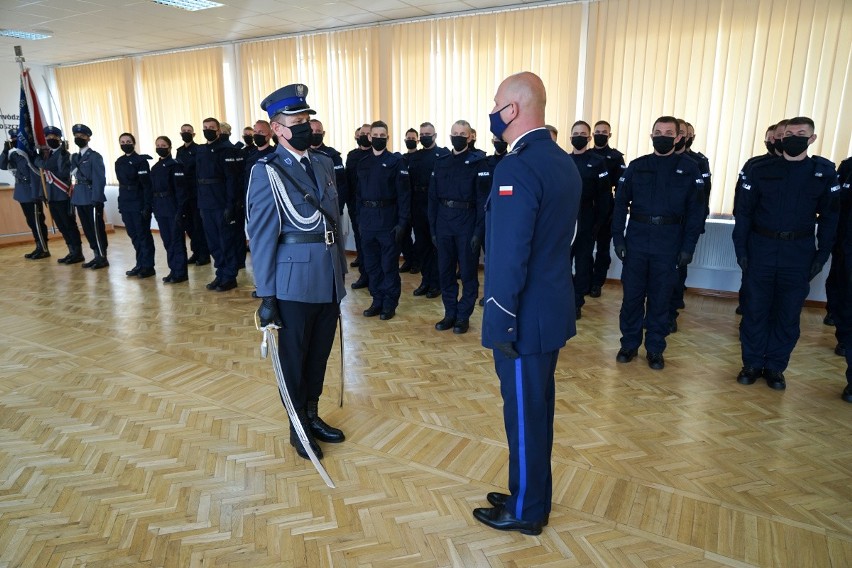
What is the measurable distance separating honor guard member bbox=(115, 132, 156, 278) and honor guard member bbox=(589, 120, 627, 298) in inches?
197

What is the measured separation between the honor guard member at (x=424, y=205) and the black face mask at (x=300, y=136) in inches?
126

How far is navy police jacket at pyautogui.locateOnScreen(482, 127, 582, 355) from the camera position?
5.79 feet

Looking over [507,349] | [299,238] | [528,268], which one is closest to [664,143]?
[528,268]

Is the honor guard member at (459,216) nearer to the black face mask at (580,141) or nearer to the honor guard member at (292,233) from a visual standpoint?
the black face mask at (580,141)

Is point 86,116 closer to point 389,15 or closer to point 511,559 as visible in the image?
point 389,15

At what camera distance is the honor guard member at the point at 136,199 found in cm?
632

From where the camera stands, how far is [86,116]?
10773 millimetres

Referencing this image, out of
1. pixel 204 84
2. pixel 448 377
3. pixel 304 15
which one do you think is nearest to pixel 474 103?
pixel 304 15

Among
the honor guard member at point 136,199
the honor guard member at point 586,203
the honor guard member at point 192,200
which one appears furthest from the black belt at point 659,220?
the honor guard member at point 136,199

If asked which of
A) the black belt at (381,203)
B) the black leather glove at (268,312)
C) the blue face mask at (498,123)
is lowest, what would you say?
the black leather glove at (268,312)

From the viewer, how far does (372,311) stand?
5.06 meters

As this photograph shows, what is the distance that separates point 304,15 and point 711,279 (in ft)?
18.7

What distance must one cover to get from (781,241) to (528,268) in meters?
2.35

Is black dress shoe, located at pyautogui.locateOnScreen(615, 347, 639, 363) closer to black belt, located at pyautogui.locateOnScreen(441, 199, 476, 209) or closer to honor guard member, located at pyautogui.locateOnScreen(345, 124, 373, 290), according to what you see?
black belt, located at pyautogui.locateOnScreen(441, 199, 476, 209)
